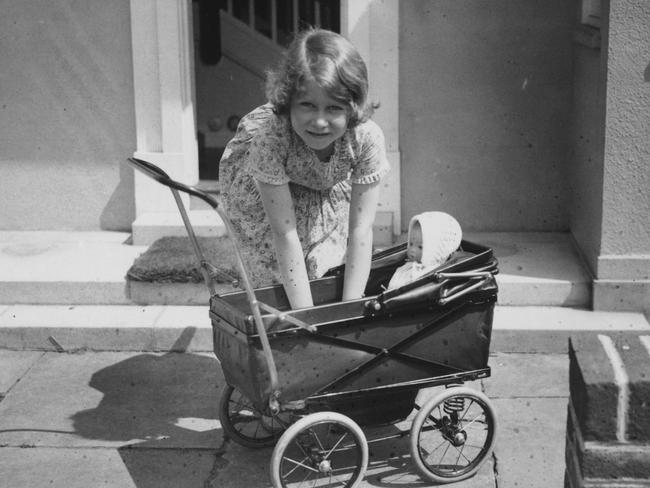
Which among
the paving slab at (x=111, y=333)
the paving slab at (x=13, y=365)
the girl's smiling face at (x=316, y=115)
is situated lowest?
the paving slab at (x=13, y=365)

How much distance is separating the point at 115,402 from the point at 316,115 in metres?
2.00

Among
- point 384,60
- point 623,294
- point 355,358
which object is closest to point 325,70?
point 355,358

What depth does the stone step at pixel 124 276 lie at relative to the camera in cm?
561

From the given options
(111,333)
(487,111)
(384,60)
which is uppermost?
(384,60)

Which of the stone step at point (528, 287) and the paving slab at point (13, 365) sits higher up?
the stone step at point (528, 287)

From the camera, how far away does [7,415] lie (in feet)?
15.1

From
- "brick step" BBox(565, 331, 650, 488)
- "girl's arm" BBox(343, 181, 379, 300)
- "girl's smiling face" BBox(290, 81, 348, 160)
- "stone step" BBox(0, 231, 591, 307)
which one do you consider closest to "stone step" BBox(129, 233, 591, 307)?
"stone step" BBox(0, 231, 591, 307)

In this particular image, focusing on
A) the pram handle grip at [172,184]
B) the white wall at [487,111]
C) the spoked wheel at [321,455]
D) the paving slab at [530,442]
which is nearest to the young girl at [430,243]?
the spoked wheel at [321,455]

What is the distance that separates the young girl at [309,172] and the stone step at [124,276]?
5.38 feet

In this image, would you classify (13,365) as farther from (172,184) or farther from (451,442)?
(451,442)

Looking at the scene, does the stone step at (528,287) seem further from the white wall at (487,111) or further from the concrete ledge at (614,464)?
the concrete ledge at (614,464)

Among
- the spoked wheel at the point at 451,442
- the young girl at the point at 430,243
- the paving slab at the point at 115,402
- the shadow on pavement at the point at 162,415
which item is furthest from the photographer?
the paving slab at the point at 115,402

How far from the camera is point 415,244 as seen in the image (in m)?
4.02

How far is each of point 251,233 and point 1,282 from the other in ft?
7.49
